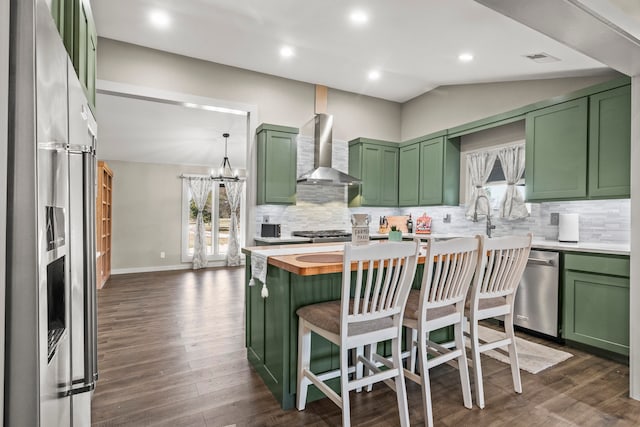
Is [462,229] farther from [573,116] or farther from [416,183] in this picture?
[573,116]

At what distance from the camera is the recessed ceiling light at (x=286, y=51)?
383 cm

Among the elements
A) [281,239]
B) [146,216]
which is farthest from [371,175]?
[146,216]

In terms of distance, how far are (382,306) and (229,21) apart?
3097 mm

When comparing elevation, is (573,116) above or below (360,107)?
below

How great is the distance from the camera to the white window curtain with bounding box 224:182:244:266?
25.2 feet

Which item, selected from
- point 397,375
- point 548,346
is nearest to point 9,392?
point 397,375

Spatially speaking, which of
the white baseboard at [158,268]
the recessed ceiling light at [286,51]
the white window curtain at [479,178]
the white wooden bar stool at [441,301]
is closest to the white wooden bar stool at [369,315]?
the white wooden bar stool at [441,301]

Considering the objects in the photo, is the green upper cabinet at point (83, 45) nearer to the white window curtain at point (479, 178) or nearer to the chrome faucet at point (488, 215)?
the chrome faucet at point (488, 215)

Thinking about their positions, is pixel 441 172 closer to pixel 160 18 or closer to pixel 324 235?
pixel 324 235

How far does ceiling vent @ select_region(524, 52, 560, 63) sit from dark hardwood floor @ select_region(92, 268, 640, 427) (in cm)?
274

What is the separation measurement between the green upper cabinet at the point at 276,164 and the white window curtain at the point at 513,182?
270 cm

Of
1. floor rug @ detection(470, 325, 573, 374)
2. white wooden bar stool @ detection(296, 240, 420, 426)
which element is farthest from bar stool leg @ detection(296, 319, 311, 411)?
floor rug @ detection(470, 325, 573, 374)

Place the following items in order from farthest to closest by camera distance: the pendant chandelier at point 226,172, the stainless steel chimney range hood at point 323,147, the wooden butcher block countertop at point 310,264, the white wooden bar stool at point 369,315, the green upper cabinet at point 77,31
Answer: the pendant chandelier at point 226,172 → the stainless steel chimney range hood at point 323,147 → the wooden butcher block countertop at point 310,264 → the white wooden bar stool at point 369,315 → the green upper cabinet at point 77,31

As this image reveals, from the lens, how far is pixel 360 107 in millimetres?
5438
